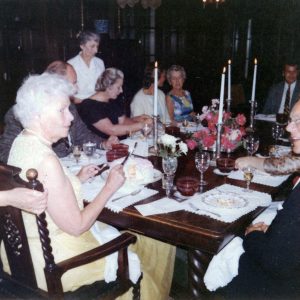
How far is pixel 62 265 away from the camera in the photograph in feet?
4.56

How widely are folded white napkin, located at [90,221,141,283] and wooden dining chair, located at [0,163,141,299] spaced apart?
3 centimetres

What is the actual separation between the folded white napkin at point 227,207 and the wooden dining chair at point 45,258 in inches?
12.5

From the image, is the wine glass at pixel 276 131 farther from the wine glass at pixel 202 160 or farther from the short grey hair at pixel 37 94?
the short grey hair at pixel 37 94

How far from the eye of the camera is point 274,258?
4.56 ft

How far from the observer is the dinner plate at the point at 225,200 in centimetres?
164

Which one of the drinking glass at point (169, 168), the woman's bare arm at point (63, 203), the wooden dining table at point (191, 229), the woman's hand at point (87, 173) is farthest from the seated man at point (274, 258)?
the woman's hand at point (87, 173)

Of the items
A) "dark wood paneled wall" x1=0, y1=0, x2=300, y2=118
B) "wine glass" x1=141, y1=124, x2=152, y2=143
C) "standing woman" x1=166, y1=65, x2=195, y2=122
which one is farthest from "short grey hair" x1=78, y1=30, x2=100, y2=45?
"wine glass" x1=141, y1=124, x2=152, y2=143

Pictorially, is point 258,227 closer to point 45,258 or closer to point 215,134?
point 215,134

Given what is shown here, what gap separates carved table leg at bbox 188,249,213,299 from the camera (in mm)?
1835

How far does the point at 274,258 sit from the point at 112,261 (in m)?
0.68

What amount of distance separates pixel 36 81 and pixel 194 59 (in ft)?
19.3

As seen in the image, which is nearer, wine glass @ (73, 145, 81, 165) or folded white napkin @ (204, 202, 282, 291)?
folded white napkin @ (204, 202, 282, 291)

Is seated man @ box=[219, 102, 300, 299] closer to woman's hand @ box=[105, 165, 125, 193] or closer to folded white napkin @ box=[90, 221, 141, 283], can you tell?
folded white napkin @ box=[90, 221, 141, 283]

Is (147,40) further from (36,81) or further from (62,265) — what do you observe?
(62,265)
